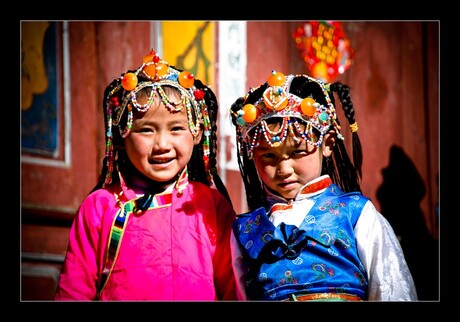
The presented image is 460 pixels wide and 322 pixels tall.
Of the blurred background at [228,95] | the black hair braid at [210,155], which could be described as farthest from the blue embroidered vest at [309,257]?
the blurred background at [228,95]

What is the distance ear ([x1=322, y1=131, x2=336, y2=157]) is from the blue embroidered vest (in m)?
0.18

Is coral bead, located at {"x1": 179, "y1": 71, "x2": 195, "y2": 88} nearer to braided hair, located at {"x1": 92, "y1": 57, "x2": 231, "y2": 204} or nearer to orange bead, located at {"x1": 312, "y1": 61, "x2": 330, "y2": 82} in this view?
braided hair, located at {"x1": 92, "y1": 57, "x2": 231, "y2": 204}

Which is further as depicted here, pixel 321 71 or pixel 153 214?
pixel 321 71

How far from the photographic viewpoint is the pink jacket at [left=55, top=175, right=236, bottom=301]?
2.48 metres

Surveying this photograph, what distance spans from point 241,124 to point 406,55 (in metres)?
2.13

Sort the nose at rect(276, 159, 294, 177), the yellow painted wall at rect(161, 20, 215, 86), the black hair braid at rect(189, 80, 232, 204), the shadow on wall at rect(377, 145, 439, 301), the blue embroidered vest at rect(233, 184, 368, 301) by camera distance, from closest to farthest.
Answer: the blue embroidered vest at rect(233, 184, 368, 301), the nose at rect(276, 159, 294, 177), the black hair braid at rect(189, 80, 232, 204), the yellow painted wall at rect(161, 20, 215, 86), the shadow on wall at rect(377, 145, 439, 301)

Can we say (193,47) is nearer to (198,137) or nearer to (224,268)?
(198,137)

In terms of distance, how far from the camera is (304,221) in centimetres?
245

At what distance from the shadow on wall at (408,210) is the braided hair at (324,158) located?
162cm

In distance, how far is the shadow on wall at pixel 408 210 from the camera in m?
4.25

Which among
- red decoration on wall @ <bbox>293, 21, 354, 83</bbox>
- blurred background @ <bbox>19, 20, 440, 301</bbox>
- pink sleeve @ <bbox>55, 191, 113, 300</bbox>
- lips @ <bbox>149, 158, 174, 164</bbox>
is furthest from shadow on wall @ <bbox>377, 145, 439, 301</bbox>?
pink sleeve @ <bbox>55, 191, 113, 300</bbox>

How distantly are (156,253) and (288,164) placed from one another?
46 cm

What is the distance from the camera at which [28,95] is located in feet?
11.5

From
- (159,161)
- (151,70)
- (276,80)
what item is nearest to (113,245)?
(159,161)
